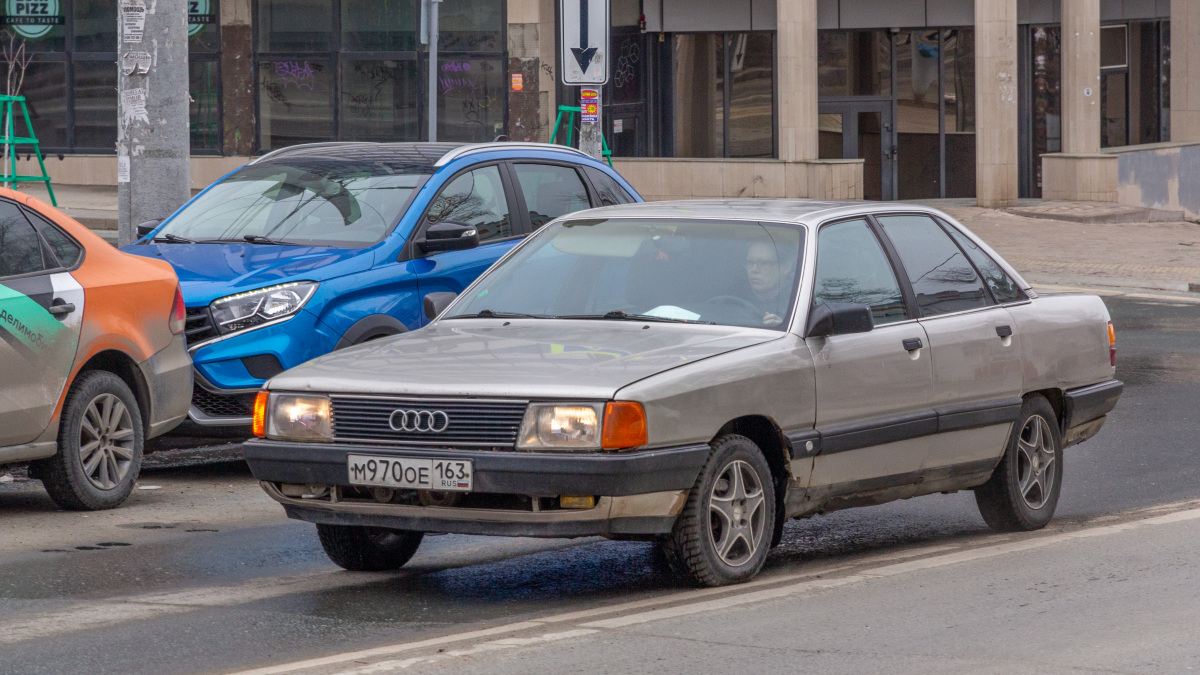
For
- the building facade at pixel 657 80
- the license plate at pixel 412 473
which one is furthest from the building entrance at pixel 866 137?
the license plate at pixel 412 473

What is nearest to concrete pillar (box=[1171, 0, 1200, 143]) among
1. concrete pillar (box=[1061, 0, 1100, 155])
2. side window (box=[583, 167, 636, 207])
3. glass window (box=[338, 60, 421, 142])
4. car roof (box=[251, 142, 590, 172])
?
concrete pillar (box=[1061, 0, 1100, 155])

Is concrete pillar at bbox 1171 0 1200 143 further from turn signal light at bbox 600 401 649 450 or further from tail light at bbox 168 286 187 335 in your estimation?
turn signal light at bbox 600 401 649 450

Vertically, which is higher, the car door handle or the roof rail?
the roof rail

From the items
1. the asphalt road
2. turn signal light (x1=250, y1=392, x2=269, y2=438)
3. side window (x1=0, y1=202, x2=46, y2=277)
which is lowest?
the asphalt road

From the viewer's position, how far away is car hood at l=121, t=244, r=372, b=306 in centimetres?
912

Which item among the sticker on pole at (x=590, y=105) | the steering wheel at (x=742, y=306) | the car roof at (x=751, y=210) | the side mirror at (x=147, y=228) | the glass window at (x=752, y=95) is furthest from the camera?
the glass window at (x=752, y=95)

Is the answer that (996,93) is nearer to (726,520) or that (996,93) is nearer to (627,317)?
(627,317)

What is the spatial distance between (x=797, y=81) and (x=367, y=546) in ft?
79.0

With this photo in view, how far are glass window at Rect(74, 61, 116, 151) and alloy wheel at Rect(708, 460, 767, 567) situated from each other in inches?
1157

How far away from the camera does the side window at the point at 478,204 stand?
1005 cm

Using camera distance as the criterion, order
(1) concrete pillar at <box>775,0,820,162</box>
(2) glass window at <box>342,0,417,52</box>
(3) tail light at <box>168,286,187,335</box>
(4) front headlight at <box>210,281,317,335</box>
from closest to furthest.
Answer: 1. (3) tail light at <box>168,286,187,335</box>
2. (4) front headlight at <box>210,281,317,335</box>
3. (1) concrete pillar at <box>775,0,820,162</box>
4. (2) glass window at <box>342,0,417,52</box>

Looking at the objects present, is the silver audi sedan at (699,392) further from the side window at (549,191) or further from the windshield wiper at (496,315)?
the side window at (549,191)

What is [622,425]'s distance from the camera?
591cm

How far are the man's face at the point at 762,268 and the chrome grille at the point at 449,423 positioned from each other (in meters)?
1.41
